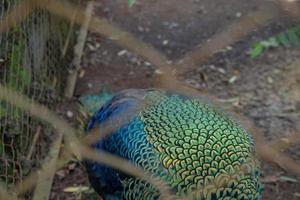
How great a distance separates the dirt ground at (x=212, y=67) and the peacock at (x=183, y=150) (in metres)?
0.55

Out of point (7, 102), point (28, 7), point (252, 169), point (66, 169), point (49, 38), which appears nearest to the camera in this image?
point (252, 169)

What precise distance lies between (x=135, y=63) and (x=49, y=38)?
1.61 feet

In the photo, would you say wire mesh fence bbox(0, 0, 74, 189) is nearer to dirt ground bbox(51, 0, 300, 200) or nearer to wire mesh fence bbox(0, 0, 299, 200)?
wire mesh fence bbox(0, 0, 299, 200)

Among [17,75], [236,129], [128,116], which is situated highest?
[236,129]

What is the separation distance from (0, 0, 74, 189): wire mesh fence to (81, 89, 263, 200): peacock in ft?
1.16

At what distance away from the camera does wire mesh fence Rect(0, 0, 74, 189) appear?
207 cm

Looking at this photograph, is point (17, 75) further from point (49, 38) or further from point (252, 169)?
point (252, 169)

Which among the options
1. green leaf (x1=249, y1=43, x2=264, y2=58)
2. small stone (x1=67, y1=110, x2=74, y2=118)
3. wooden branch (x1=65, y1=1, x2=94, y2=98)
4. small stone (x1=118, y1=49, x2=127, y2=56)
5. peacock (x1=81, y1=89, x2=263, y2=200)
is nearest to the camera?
peacock (x1=81, y1=89, x2=263, y2=200)

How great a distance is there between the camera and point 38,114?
7.59 ft

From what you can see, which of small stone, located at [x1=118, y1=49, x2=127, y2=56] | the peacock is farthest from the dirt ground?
the peacock

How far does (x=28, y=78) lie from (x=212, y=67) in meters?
0.92

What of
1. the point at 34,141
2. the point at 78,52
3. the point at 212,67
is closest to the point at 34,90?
the point at 34,141

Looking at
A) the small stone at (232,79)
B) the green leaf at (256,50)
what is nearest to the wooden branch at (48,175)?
the small stone at (232,79)

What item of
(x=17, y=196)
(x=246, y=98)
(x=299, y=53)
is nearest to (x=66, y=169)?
(x=17, y=196)
